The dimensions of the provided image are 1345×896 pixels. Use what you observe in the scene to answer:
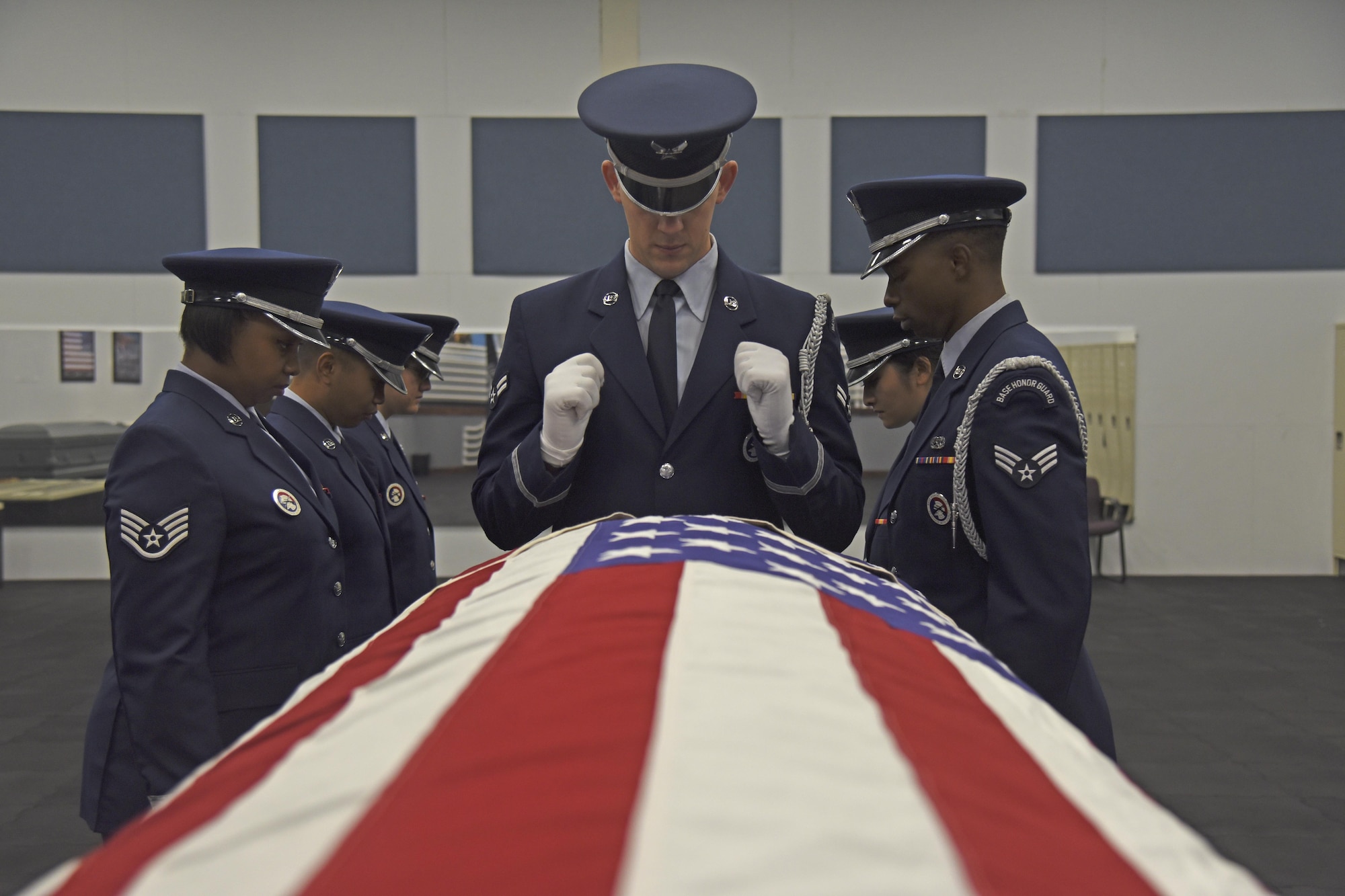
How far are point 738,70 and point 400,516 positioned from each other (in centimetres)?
570

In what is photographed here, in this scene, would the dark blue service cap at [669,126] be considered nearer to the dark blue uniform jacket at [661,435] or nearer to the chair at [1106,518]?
the dark blue uniform jacket at [661,435]

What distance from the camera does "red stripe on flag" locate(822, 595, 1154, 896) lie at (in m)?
0.50

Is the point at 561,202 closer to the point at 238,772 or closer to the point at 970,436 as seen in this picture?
the point at 970,436

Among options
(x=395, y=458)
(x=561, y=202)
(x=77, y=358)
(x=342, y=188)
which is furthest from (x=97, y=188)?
(x=395, y=458)

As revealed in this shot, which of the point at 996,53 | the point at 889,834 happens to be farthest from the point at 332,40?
the point at 889,834

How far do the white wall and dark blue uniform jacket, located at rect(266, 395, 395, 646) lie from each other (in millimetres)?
5373

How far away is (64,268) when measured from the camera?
812cm

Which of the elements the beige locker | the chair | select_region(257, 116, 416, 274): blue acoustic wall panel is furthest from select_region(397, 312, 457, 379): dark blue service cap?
the beige locker

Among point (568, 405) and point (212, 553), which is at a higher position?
point (568, 405)

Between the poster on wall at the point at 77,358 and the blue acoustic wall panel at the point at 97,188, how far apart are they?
55 centimetres

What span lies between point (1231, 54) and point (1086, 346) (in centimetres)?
246

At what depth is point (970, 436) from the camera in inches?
70.0

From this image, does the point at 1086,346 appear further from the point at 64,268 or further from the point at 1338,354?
the point at 64,268

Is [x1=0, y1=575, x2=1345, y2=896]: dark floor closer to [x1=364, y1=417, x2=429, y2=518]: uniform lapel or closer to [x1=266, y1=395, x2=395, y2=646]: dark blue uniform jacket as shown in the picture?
[x1=266, y1=395, x2=395, y2=646]: dark blue uniform jacket
